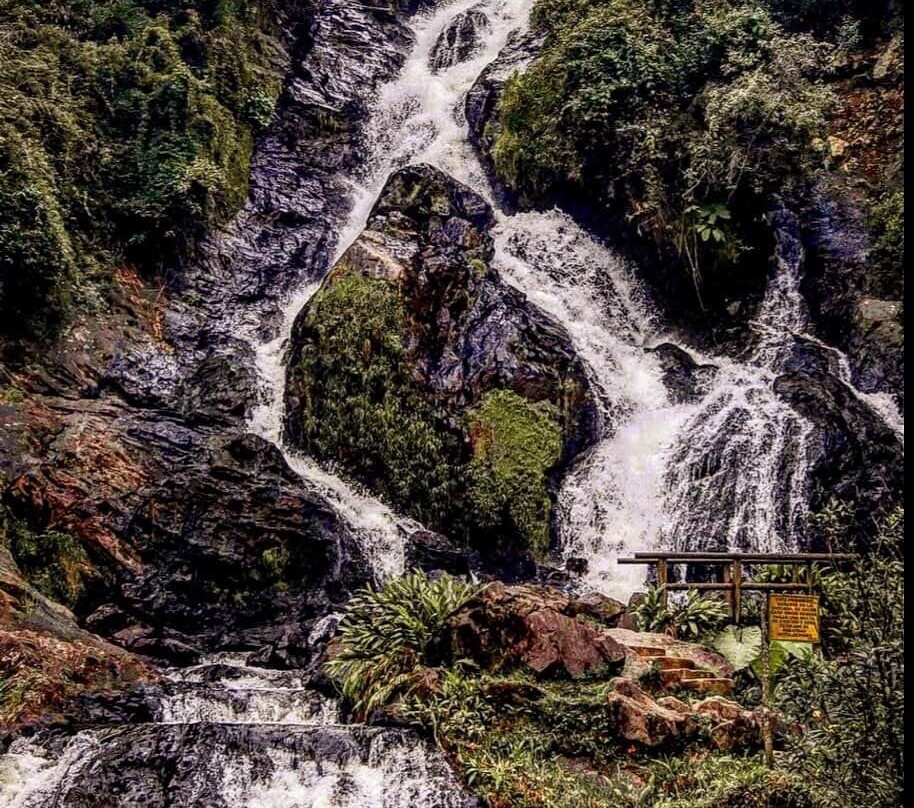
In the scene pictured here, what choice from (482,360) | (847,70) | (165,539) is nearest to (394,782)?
(165,539)

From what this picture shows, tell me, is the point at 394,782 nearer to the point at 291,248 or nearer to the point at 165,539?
the point at 165,539

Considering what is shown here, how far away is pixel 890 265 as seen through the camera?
18.2 metres

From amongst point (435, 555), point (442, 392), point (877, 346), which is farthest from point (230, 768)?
point (877, 346)

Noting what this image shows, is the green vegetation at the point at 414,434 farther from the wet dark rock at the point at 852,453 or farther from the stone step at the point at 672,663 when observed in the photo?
the stone step at the point at 672,663

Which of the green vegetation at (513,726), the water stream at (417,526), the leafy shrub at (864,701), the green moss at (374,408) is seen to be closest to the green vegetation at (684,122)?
the water stream at (417,526)

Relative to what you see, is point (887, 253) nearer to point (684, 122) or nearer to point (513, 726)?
point (684, 122)

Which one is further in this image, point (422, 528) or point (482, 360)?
point (482, 360)

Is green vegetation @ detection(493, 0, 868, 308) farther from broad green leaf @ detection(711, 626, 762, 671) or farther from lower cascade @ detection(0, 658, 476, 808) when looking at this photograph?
lower cascade @ detection(0, 658, 476, 808)

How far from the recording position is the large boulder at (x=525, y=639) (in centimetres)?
1026

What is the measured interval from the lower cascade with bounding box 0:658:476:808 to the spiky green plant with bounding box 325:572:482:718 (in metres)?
0.74

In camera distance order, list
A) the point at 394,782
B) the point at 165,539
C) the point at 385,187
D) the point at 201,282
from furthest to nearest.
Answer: the point at 385,187 → the point at 201,282 → the point at 165,539 → the point at 394,782

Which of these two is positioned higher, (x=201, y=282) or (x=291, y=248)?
(x=291, y=248)

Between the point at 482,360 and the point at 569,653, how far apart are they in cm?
916

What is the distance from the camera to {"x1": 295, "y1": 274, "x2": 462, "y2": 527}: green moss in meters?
17.4
